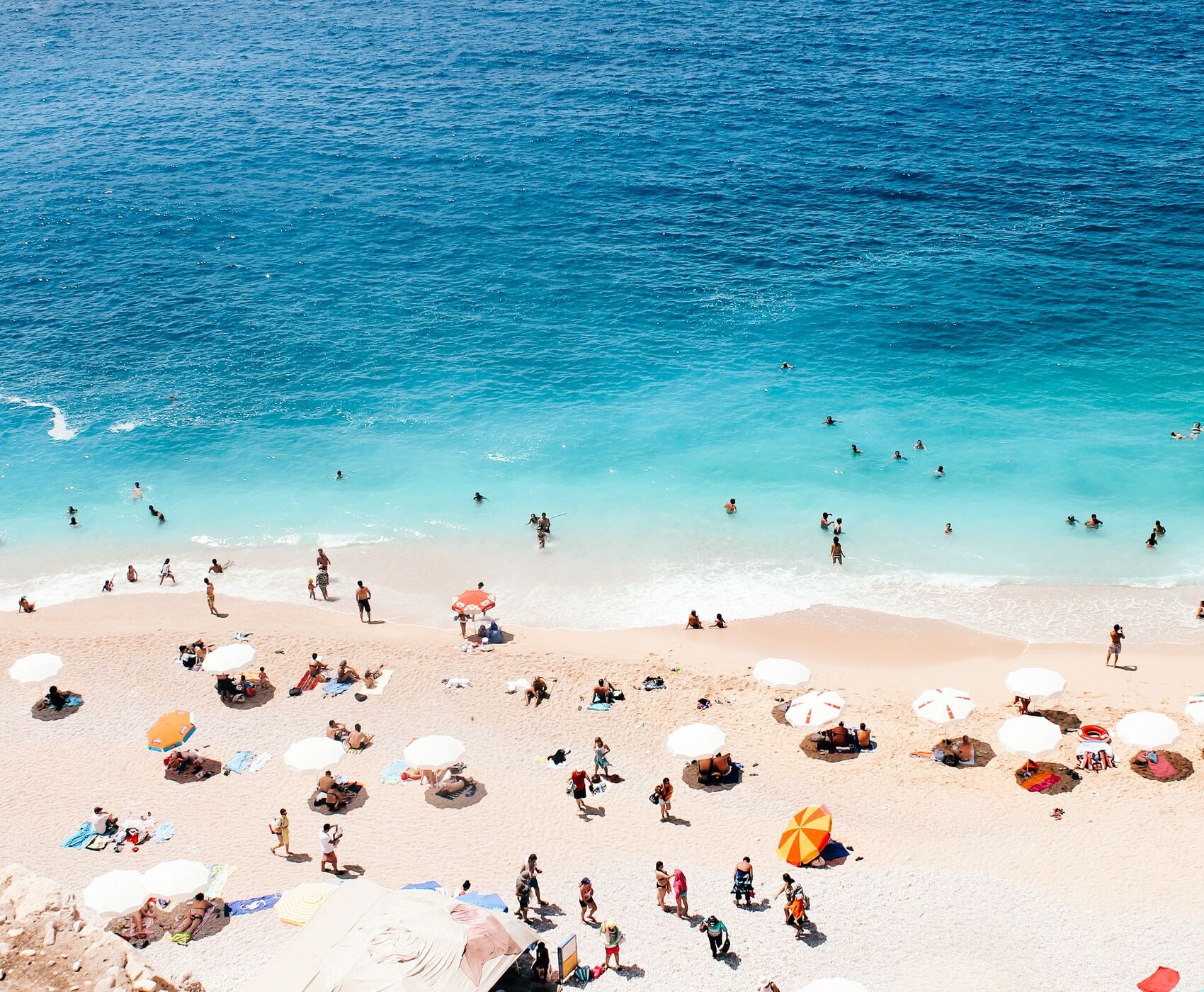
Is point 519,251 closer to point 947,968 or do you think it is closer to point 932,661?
point 932,661

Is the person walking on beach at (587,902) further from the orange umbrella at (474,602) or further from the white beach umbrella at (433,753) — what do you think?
the orange umbrella at (474,602)

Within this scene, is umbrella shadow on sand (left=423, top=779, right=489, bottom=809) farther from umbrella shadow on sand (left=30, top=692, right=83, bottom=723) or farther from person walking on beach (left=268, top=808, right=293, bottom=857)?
umbrella shadow on sand (left=30, top=692, right=83, bottom=723)

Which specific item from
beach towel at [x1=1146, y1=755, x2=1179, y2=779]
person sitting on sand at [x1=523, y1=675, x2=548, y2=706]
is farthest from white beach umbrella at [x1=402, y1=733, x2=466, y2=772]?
beach towel at [x1=1146, y1=755, x2=1179, y2=779]

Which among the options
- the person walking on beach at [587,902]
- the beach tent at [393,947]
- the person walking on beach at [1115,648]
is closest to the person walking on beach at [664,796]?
the person walking on beach at [587,902]

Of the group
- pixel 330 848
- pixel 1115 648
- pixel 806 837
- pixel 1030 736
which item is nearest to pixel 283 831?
pixel 330 848

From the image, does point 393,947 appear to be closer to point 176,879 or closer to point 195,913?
point 195,913

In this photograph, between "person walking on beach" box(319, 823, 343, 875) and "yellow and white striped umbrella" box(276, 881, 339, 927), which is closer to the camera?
"yellow and white striped umbrella" box(276, 881, 339, 927)
